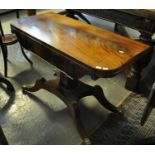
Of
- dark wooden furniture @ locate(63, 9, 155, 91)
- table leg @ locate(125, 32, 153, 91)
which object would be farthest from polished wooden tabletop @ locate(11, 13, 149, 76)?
table leg @ locate(125, 32, 153, 91)

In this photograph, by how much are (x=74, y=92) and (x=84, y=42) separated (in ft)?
1.45

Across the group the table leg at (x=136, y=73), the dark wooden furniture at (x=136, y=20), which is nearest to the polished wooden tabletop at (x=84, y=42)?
the dark wooden furniture at (x=136, y=20)

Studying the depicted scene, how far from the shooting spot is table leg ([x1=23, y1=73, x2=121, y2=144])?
132 centimetres

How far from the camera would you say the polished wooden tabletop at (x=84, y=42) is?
917mm

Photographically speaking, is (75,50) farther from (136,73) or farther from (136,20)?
(136,73)

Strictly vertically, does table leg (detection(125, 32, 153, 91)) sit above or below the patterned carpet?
above

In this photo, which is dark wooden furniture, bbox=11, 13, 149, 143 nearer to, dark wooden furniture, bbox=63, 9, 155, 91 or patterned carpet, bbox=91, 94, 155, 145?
patterned carpet, bbox=91, 94, 155, 145

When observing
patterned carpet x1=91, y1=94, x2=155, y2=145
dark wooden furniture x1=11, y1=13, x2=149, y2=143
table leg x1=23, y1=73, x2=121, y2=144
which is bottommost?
patterned carpet x1=91, y1=94, x2=155, y2=145

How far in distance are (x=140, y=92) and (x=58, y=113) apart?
77 centimetres

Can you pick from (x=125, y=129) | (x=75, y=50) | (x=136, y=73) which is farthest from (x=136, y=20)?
(x=125, y=129)

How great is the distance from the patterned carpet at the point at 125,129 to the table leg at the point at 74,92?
0.26 feet

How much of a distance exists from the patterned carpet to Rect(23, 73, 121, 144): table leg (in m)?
0.08

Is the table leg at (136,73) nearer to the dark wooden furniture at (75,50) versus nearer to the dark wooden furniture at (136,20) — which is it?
the dark wooden furniture at (136,20)

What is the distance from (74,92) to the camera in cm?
139
